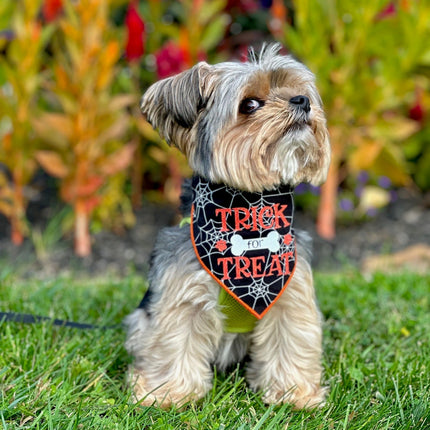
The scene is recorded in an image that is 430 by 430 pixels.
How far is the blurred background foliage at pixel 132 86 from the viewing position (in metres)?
4.97

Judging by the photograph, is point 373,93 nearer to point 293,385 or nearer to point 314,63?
point 314,63

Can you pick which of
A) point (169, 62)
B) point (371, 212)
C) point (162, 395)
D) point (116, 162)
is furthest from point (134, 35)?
point (162, 395)

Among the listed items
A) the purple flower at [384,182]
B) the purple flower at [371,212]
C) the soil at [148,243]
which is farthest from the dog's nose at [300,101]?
the purple flower at [384,182]

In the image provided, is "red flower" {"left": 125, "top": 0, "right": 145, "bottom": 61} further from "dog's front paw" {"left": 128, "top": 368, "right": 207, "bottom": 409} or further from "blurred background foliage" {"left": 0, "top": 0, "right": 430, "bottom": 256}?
"dog's front paw" {"left": 128, "top": 368, "right": 207, "bottom": 409}

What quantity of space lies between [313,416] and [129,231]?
11.9ft

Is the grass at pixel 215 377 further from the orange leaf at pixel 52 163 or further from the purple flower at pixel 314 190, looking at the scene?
the purple flower at pixel 314 190

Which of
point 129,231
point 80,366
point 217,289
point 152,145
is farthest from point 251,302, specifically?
point 152,145

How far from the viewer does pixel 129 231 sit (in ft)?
19.4

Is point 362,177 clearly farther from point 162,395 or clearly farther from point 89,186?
point 162,395

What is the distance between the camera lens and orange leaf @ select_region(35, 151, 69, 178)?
504cm

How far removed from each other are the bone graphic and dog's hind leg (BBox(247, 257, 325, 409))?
21 centimetres

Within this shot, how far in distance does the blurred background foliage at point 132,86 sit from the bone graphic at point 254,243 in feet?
9.05

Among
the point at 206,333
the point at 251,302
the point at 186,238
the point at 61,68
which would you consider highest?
the point at 61,68

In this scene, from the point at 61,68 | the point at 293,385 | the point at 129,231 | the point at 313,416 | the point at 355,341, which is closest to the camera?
the point at 313,416
